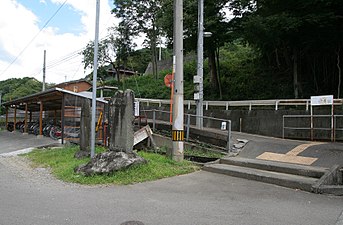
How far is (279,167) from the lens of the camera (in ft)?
26.2

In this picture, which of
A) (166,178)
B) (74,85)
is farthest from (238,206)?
(74,85)

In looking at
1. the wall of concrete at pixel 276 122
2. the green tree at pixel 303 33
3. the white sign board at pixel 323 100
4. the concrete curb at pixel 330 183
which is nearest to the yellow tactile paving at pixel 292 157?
the concrete curb at pixel 330 183

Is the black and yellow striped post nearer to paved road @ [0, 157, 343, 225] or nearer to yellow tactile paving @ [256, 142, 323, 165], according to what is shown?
paved road @ [0, 157, 343, 225]

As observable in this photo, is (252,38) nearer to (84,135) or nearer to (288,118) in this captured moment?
(288,118)

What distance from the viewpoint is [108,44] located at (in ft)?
121

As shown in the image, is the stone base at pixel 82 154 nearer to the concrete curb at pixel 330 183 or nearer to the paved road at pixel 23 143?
the paved road at pixel 23 143

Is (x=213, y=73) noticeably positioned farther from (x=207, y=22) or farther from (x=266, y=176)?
(x=266, y=176)

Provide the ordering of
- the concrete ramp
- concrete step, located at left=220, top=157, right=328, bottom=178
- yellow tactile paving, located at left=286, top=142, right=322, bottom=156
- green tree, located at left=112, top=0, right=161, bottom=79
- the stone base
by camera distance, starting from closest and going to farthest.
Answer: the concrete ramp → concrete step, located at left=220, top=157, right=328, bottom=178 → yellow tactile paving, located at left=286, top=142, right=322, bottom=156 → the stone base → green tree, located at left=112, top=0, right=161, bottom=79

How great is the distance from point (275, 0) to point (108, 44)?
25.7m

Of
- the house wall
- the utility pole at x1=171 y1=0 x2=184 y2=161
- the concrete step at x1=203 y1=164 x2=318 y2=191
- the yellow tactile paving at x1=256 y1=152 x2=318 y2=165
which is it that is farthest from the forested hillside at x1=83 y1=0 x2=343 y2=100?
the house wall

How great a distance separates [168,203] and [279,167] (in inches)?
154

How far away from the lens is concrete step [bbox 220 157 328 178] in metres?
7.31

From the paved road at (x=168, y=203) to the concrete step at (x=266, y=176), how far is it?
0.26 meters

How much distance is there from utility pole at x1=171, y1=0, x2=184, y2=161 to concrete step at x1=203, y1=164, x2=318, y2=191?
1.13 meters
